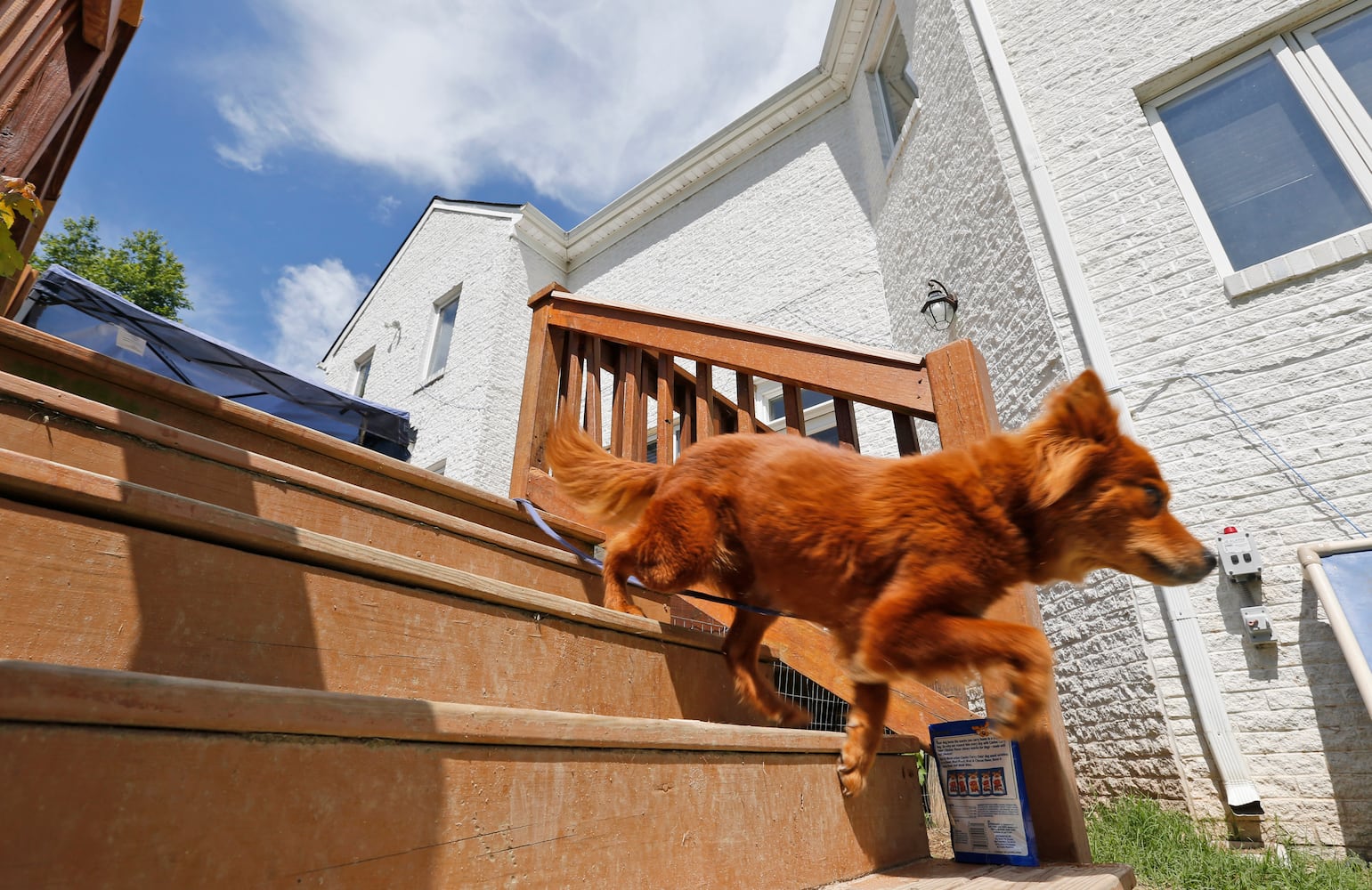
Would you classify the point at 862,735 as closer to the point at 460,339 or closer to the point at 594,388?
the point at 594,388

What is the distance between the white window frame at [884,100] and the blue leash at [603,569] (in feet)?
18.2

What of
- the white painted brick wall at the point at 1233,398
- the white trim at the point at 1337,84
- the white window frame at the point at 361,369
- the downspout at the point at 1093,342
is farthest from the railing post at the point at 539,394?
the white window frame at the point at 361,369

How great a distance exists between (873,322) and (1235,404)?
11.1 feet

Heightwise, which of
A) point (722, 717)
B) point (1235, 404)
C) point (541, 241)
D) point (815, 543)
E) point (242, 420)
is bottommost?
point (722, 717)

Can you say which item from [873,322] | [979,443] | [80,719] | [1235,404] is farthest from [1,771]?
[873,322]

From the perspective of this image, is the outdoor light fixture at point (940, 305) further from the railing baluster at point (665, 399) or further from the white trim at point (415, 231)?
the white trim at point (415, 231)

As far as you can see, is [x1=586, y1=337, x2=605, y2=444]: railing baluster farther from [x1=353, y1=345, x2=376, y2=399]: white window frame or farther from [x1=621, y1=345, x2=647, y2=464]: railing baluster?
[x1=353, y1=345, x2=376, y2=399]: white window frame

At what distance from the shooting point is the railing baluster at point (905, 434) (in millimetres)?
1864

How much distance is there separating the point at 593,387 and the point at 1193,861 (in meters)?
3.03

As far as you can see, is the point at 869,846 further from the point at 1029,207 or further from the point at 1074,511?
the point at 1029,207

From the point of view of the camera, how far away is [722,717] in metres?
1.68

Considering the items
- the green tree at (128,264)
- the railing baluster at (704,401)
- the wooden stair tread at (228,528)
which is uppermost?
the green tree at (128,264)

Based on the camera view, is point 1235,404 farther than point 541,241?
No

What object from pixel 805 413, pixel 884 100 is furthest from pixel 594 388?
pixel 884 100
